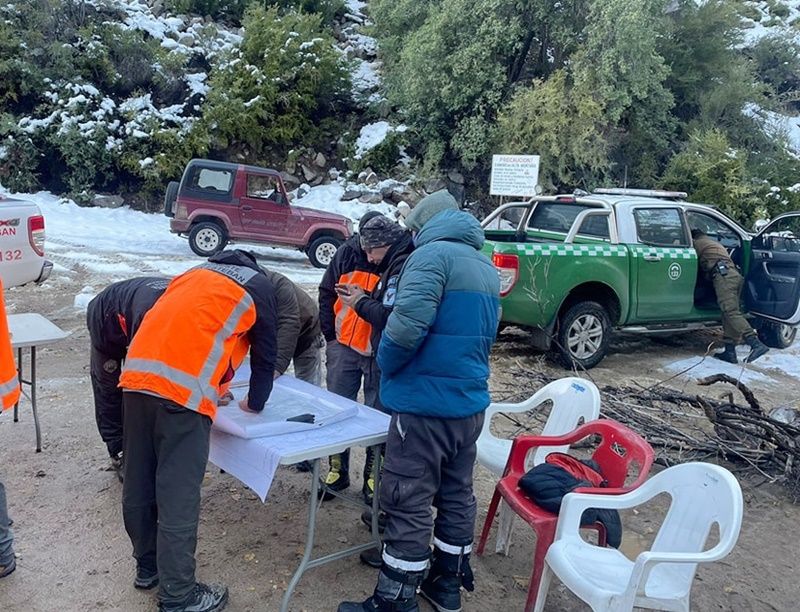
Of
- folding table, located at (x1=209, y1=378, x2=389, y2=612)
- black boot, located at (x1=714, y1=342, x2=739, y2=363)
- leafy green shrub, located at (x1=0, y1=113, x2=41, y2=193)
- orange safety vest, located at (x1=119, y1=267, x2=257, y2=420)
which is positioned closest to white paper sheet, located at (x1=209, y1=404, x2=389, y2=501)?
folding table, located at (x1=209, y1=378, x2=389, y2=612)

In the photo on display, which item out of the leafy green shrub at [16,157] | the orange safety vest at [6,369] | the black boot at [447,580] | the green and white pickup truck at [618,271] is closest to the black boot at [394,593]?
the black boot at [447,580]

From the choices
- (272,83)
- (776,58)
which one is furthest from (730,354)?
(776,58)

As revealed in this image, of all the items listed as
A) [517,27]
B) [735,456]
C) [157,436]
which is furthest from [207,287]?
[517,27]

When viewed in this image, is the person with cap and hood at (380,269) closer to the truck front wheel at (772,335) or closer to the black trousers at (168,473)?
the black trousers at (168,473)

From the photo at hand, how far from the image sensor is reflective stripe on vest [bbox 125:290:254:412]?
2.60 metres

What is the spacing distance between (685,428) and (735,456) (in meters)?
0.70

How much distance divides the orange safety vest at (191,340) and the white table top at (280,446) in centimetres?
25

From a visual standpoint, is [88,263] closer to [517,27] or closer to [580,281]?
[580,281]

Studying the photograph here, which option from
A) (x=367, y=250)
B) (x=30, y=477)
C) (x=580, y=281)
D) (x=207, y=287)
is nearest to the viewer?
(x=207, y=287)

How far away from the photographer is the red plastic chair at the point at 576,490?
2.85 m

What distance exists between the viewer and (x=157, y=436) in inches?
106

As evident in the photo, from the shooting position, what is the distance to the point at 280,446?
9.09ft

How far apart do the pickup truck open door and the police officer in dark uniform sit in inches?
7.5

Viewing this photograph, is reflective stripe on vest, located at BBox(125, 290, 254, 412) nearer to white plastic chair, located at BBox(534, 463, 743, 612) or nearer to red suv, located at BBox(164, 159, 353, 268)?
white plastic chair, located at BBox(534, 463, 743, 612)
